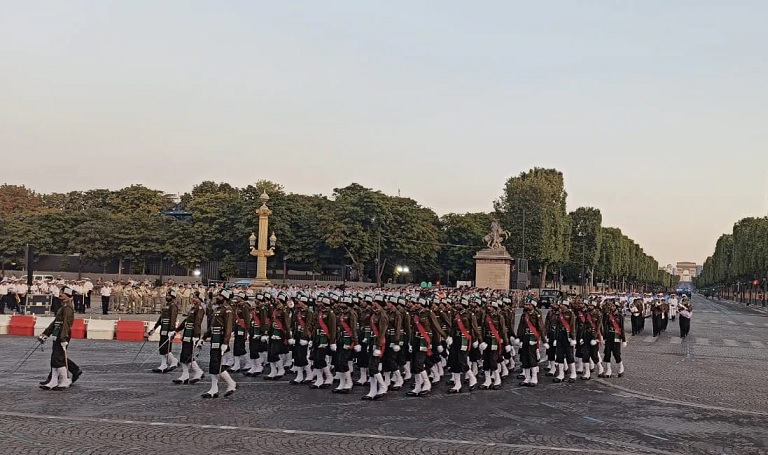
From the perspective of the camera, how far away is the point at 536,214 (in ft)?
261

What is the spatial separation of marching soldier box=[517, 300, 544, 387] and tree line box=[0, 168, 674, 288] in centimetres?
4865

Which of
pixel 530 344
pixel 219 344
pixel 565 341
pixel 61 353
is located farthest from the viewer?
pixel 565 341

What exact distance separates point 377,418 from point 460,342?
3653mm

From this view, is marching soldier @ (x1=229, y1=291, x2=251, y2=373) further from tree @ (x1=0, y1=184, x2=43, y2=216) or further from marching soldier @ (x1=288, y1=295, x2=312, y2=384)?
tree @ (x1=0, y1=184, x2=43, y2=216)

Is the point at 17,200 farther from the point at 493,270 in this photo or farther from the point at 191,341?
the point at 191,341

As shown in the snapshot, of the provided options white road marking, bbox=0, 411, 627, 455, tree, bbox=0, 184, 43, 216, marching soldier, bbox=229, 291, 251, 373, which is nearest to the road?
white road marking, bbox=0, 411, 627, 455

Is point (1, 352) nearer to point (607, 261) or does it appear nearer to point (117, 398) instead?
point (117, 398)

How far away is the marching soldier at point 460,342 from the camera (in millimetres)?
15938

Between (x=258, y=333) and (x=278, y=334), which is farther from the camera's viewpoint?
(x=258, y=333)

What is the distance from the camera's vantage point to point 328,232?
224 ft

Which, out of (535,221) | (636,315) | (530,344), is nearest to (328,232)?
(535,221)

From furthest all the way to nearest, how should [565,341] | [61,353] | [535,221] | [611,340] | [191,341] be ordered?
[535,221] → [611,340] → [565,341] → [191,341] → [61,353]

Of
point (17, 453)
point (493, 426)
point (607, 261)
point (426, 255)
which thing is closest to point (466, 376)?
point (493, 426)

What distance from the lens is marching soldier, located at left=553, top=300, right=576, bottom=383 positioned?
17797 millimetres
